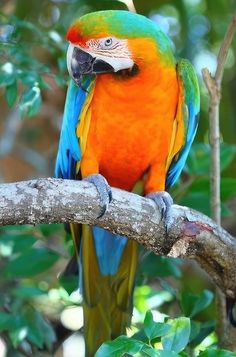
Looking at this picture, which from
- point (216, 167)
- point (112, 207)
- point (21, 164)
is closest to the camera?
point (112, 207)

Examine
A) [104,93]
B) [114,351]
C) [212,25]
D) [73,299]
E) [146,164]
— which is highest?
[212,25]

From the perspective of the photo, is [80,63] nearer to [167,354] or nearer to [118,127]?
→ [118,127]

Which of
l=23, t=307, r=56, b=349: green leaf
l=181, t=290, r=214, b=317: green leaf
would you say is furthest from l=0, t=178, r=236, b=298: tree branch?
l=23, t=307, r=56, b=349: green leaf

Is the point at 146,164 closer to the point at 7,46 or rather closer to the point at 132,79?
the point at 132,79

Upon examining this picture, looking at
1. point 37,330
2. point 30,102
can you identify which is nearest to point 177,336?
point 37,330

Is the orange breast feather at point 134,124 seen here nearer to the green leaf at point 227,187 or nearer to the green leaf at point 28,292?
the green leaf at point 227,187

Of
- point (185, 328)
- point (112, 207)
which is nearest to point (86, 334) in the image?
point (112, 207)

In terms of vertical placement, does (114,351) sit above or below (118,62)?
below

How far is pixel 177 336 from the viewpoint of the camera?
3.84ft

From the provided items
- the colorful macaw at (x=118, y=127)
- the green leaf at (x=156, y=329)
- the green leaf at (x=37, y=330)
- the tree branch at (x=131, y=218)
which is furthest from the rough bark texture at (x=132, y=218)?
the green leaf at (x=37, y=330)

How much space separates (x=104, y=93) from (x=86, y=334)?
0.56 metres

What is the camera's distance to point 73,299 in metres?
1.87

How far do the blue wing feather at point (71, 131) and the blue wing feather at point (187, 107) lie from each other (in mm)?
231

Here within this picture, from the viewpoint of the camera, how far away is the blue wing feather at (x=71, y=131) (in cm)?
177
